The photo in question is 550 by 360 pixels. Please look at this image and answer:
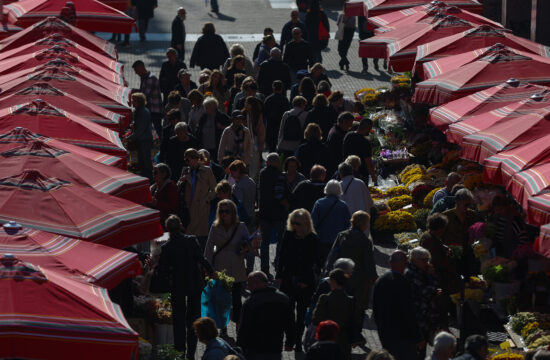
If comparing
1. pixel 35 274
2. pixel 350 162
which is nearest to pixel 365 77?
pixel 350 162

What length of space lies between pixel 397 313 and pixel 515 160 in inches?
109

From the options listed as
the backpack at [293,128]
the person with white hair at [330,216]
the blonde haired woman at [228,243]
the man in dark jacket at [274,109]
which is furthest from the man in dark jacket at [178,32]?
the blonde haired woman at [228,243]

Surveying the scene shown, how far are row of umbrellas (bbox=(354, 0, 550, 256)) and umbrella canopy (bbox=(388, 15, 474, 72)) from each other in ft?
0.06

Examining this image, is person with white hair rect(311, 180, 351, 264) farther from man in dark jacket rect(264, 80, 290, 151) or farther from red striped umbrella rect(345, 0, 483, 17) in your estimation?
red striped umbrella rect(345, 0, 483, 17)

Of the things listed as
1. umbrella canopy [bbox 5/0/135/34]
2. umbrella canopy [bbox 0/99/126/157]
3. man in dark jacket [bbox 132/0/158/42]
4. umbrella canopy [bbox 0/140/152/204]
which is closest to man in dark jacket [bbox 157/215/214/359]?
umbrella canopy [bbox 0/140/152/204]

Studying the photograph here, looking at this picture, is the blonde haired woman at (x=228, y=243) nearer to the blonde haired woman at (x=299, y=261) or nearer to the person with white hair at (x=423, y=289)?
the blonde haired woman at (x=299, y=261)

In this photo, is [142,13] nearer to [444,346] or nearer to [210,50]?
[210,50]

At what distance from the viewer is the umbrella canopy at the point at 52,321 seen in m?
7.38

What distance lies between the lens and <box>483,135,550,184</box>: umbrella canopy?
491 inches

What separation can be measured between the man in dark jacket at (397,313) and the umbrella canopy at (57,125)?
3740 millimetres

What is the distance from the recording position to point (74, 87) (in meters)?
15.7

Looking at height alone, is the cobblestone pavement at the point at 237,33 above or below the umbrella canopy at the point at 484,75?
below

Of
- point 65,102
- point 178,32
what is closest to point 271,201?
point 65,102

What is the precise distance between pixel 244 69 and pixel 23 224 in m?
14.1
